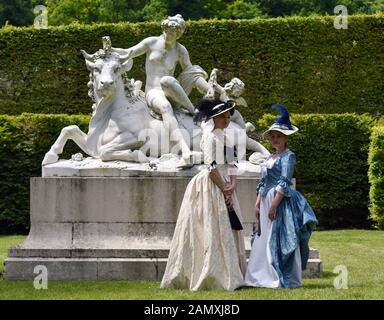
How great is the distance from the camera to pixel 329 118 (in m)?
18.6

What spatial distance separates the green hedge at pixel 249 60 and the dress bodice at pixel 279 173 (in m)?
10.6

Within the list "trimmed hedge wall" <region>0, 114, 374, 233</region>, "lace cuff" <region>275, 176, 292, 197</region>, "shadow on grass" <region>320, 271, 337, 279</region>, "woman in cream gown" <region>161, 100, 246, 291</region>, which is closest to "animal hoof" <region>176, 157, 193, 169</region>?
"woman in cream gown" <region>161, 100, 246, 291</region>

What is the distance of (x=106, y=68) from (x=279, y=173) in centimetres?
282

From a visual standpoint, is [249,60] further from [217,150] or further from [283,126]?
[217,150]

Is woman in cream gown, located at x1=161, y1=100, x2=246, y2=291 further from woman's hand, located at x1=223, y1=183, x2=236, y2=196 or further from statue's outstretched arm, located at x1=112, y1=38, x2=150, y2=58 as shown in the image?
statue's outstretched arm, located at x1=112, y1=38, x2=150, y2=58

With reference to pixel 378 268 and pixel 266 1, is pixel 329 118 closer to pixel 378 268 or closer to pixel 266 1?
pixel 378 268

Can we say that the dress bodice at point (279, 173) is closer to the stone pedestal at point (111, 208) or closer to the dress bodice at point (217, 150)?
the dress bodice at point (217, 150)

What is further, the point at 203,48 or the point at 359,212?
the point at 203,48

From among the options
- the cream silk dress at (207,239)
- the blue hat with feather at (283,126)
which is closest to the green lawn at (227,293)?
the cream silk dress at (207,239)

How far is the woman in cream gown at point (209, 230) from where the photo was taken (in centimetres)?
942

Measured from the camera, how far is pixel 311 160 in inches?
730

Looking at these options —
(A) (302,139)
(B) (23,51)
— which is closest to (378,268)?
(A) (302,139)

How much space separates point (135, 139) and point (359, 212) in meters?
8.32

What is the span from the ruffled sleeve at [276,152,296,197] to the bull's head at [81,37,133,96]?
269 cm
